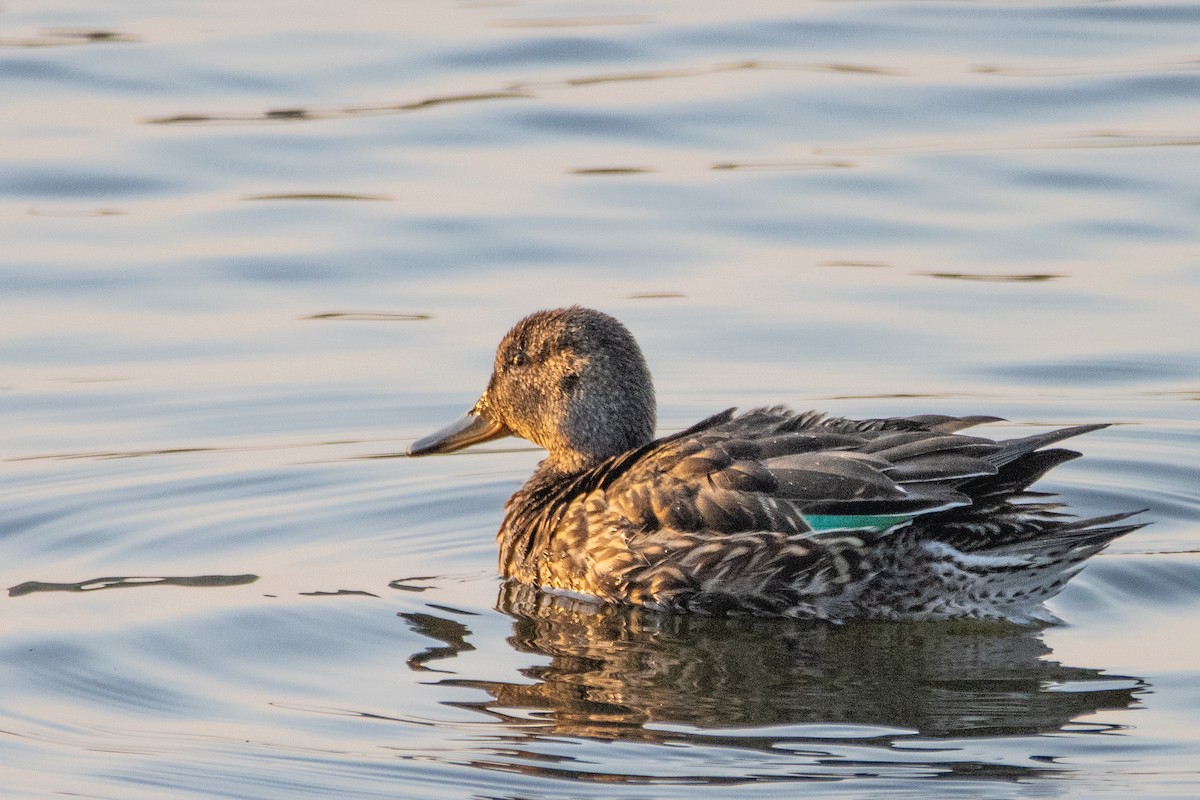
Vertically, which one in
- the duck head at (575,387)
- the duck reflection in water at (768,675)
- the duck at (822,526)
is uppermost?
the duck head at (575,387)

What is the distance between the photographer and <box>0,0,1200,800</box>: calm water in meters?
6.50

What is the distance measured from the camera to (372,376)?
10797 mm

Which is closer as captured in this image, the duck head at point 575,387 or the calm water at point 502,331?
the calm water at point 502,331

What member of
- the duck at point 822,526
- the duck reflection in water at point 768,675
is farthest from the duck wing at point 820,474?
the duck reflection in water at point 768,675

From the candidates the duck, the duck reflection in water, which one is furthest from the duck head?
the duck reflection in water

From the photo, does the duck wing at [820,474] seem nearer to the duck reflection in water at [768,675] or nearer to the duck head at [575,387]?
the duck reflection in water at [768,675]

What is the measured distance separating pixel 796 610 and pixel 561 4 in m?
10.8

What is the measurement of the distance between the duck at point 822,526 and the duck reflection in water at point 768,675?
0.33 feet

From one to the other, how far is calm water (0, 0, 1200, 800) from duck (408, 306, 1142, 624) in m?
0.16

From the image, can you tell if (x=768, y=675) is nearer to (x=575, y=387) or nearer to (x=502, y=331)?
(x=575, y=387)

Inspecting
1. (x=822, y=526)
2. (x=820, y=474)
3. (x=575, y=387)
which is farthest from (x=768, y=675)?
(x=575, y=387)

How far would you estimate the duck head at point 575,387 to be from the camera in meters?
8.45

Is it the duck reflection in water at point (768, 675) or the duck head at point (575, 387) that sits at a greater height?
the duck head at point (575, 387)

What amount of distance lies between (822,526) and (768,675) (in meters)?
0.60
